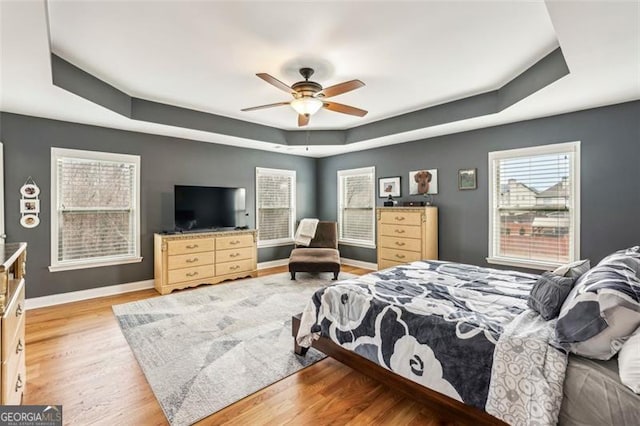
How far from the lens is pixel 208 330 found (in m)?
3.12

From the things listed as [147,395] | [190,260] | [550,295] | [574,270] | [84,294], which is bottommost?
[147,395]

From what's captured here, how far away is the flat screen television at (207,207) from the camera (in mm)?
4777

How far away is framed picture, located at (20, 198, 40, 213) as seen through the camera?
374cm

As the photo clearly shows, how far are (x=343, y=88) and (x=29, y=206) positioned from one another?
4.17 metres

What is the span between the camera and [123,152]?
4.48 meters

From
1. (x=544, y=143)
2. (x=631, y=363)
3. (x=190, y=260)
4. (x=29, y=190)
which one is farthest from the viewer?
(x=190, y=260)

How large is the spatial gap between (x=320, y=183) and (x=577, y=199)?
15.2 ft

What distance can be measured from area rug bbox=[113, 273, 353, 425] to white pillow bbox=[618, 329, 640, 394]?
193 centimetres

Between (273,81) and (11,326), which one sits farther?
(273,81)

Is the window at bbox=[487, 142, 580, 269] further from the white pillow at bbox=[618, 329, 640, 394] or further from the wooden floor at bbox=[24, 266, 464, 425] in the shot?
the wooden floor at bbox=[24, 266, 464, 425]

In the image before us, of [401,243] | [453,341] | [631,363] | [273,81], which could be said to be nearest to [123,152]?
[273,81]

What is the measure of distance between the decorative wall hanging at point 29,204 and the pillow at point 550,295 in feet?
17.7

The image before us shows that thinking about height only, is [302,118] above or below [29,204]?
above

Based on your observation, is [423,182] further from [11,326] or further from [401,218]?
[11,326]
